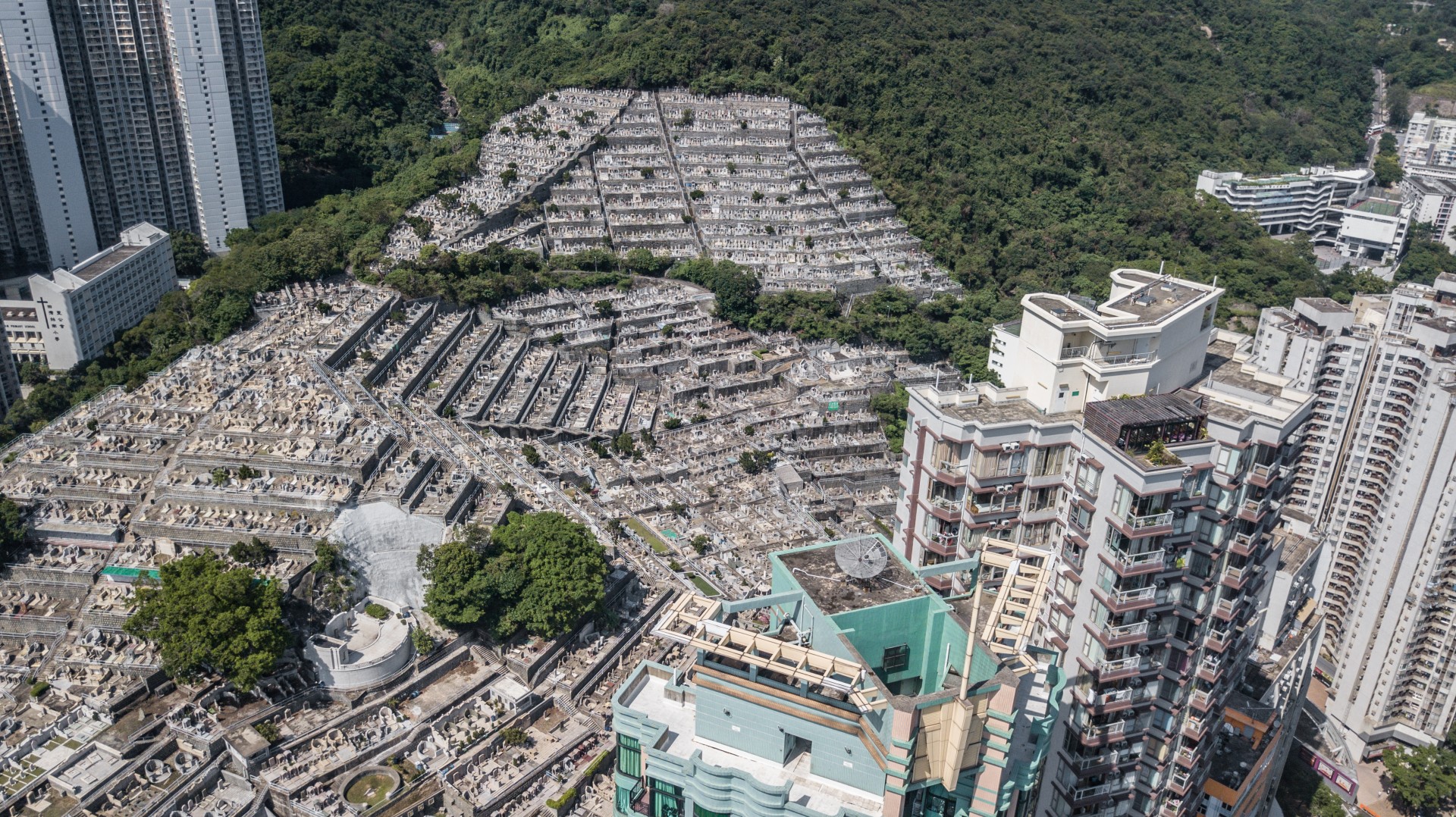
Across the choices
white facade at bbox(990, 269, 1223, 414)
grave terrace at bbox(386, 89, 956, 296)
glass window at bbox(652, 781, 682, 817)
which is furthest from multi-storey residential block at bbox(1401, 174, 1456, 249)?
glass window at bbox(652, 781, 682, 817)

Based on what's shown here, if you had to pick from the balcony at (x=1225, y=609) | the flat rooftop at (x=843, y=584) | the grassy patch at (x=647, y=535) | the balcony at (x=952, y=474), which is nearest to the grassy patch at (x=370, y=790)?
the grassy patch at (x=647, y=535)

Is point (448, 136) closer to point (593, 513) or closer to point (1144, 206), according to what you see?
point (593, 513)

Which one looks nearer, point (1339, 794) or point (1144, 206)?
A: point (1339, 794)

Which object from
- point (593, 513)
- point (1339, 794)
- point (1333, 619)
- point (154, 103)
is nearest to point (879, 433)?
point (593, 513)

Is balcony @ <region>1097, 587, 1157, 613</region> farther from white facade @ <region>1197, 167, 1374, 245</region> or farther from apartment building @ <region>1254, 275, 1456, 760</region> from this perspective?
white facade @ <region>1197, 167, 1374, 245</region>

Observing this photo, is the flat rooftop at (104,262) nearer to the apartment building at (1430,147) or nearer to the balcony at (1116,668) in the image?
the balcony at (1116,668)
